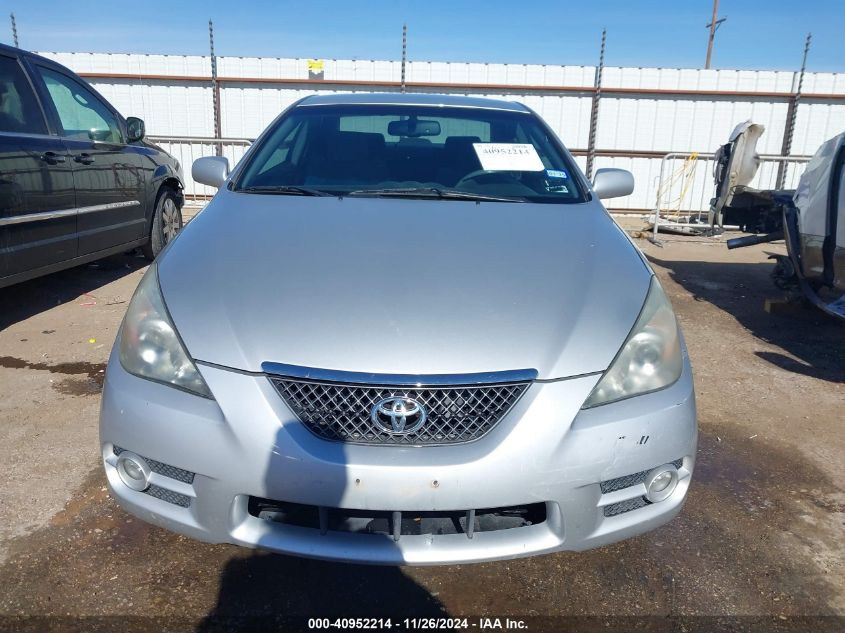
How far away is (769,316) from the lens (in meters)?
5.14

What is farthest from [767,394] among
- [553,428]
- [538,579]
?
[553,428]

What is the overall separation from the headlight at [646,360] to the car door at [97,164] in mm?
4137

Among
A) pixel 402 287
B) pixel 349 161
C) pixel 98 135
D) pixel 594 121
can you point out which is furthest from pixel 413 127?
pixel 594 121

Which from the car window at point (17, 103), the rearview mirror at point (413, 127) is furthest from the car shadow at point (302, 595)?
the car window at point (17, 103)

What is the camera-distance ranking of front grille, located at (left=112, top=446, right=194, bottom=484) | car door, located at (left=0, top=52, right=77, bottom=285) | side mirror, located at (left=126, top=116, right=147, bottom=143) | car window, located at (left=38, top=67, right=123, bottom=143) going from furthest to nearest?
side mirror, located at (left=126, top=116, right=147, bottom=143) → car window, located at (left=38, top=67, right=123, bottom=143) → car door, located at (left=0, top=52, right=77, bottom=285) → front grille, located at (left=112, top=446, right=194, bottom=484)

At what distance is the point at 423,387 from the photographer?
1.57 m

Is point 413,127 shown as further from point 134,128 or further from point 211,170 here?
point 134,128

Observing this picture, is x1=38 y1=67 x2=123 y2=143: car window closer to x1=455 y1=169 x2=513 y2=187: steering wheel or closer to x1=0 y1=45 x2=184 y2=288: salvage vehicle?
x1=0 y1=45 x2=184 y2=288: salvage vehicle

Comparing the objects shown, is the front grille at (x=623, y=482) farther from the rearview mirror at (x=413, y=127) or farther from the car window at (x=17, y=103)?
the car window at (x=17, y=103)

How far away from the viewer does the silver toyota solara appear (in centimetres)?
156

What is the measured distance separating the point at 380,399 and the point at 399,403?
0.05 m

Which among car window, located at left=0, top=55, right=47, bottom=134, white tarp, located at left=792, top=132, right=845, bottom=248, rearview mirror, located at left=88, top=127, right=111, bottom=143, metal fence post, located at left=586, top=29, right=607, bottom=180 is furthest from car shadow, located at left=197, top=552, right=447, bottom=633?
metal fence post, located at left=586, top=29, right=607, bottom=180

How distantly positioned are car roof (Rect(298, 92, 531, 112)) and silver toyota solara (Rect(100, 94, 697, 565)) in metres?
1.43

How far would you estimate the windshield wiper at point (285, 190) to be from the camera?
2.60 meters
